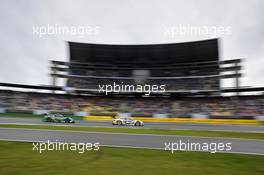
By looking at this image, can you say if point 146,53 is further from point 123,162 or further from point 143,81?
point 123,162

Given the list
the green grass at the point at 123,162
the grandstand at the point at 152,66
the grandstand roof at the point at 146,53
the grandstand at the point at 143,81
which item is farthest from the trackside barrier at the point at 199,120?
the green grass at the point at 123,162

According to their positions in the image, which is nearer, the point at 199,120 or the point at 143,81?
the point at 199,120

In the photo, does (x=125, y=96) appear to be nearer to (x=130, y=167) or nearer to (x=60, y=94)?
(x=60, y=94)

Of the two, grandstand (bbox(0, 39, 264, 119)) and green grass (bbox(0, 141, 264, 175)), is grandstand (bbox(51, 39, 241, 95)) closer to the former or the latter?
grandstand (bbox(0, 39, 264, 119))

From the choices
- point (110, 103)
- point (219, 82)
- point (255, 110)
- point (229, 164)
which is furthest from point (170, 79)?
point (229, 164)

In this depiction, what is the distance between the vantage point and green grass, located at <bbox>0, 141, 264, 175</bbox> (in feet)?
20.5

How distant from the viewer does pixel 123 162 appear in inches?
285

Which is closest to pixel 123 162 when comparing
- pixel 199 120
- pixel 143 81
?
pixel 199 120

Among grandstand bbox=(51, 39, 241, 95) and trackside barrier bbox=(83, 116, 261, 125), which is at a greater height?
grandstand bbox=(51, 39, 241, 95)

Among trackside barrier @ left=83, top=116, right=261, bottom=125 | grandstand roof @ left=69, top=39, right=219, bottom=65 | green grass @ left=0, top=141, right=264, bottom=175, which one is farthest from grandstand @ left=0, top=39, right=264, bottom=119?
green grass @ left=0, top=141, right=264, bottom=175

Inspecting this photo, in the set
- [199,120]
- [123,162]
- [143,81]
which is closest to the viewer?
[123,162]

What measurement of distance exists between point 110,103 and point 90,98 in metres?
Answer: 4.68

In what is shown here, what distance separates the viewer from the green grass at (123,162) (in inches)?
246

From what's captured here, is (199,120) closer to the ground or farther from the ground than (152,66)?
closer to the ground
